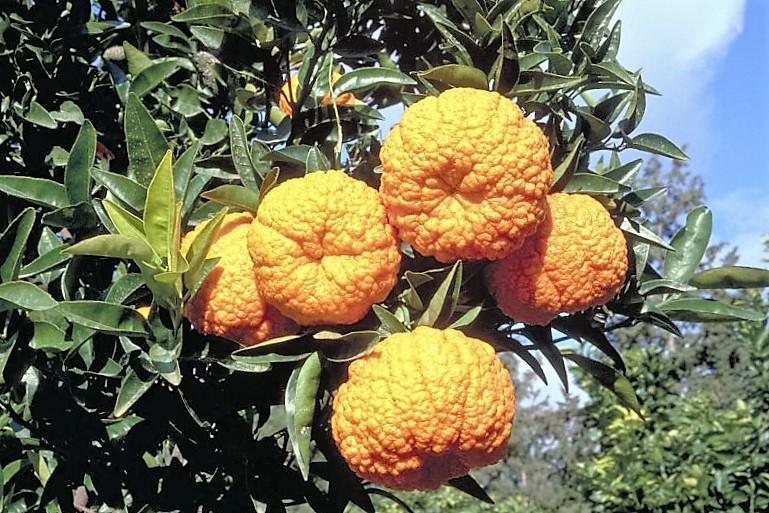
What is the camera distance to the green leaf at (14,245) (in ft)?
3.62

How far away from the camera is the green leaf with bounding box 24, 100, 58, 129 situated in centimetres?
144

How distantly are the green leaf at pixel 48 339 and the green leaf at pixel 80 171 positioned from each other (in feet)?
0.54

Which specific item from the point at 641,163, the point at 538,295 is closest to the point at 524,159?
the point at 538,295

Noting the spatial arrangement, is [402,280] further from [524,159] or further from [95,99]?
[95,99]

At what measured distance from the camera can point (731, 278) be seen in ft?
4.15

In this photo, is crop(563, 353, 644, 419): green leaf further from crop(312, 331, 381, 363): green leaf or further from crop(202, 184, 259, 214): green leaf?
crop(202, 184, 259, 214): green leaf

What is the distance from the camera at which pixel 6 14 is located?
5.05ft

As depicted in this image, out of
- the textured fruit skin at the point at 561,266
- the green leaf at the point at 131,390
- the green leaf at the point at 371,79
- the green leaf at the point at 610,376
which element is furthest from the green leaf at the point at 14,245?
the green leaf at the point at 610,376

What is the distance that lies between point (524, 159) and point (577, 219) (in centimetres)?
14

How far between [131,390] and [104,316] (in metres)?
0.10

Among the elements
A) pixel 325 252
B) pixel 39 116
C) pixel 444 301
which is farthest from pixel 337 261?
pixel 39 116

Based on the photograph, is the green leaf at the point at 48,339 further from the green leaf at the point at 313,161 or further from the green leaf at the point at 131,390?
the green leaf at the point at 313,161

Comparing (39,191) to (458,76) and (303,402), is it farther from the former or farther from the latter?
(458,76)

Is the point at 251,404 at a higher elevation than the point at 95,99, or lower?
lower
